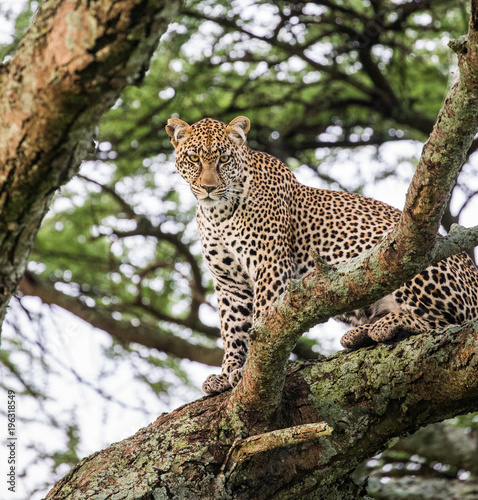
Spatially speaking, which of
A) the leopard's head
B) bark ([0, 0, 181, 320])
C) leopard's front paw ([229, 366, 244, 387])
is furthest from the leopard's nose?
bark ([0, 0, 181, 320])

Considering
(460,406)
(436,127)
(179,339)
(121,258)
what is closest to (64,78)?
(436,127)

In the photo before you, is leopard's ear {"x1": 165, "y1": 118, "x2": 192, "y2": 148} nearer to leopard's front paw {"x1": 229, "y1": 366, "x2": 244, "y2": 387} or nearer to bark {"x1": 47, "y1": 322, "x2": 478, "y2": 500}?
leopard's front paw {"x1": 229, "y1": 366, "x2": 244, "y2": 387}

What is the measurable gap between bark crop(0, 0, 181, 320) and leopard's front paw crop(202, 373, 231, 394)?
341cm

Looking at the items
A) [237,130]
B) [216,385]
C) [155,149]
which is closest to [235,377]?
[216,385]

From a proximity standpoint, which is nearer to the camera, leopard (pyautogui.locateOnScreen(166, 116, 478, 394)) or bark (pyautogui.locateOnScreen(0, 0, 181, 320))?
bark (pyautogui.locateOnScreen(0, 0, 181, 320))

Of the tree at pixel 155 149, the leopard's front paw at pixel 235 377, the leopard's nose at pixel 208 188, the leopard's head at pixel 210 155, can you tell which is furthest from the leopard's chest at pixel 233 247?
the tree at pixel 155 149

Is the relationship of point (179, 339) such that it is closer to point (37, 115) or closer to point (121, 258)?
point (121, 258)

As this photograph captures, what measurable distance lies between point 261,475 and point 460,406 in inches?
58.7

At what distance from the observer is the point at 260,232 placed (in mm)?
6875

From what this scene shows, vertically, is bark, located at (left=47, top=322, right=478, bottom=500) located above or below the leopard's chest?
below

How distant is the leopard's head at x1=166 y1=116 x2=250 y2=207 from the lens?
22.7 ft

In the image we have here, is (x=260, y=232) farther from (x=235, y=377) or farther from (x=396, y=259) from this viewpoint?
(x=396, y=259)

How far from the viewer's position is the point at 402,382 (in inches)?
199

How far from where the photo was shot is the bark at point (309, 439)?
495cm
